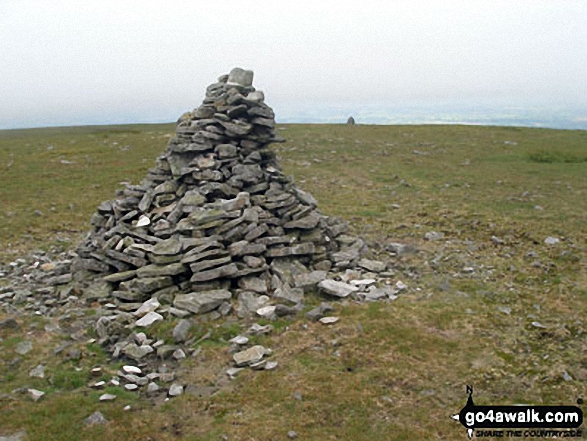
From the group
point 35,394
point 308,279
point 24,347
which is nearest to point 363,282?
point 308,279

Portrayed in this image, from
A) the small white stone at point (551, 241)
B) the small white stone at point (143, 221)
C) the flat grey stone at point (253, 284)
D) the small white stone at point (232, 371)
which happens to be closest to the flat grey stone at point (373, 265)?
the flat grey stone at point (253, 284)

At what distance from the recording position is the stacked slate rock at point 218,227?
1504 cm

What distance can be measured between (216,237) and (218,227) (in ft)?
1.49

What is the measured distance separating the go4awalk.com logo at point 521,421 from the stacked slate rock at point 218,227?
6.18 meters

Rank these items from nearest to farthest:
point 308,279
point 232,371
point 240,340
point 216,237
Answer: point 232,371, point 240,340, point 216,237, point 308,279

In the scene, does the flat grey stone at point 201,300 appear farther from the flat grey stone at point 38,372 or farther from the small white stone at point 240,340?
the flat grey stone at point 38,372

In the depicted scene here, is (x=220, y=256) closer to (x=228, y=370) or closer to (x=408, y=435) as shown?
(x=228, y=370)

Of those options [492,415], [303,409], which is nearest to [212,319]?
[303,409]

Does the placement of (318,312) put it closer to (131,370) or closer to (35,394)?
(131,370)

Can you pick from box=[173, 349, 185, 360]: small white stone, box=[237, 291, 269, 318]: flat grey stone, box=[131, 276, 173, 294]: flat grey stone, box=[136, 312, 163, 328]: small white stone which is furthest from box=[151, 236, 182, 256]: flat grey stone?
box=[173, 349, 185, 360]: small white stone

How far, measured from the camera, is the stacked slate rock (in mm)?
15039

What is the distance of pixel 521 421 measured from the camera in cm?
946

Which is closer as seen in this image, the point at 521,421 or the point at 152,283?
the point at 521,421

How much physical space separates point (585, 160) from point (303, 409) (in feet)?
127
